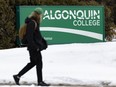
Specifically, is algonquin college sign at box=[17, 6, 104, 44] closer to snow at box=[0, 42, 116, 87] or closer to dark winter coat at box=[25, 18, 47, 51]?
snow at box=[0, 42, 116, 87]

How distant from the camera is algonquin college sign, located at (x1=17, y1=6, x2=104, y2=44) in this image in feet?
62.4

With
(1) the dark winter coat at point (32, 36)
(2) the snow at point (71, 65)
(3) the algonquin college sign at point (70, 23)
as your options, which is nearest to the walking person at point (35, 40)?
(1) the dark winter coat at point (32, 36)

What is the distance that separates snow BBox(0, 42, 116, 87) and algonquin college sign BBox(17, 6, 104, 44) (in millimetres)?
3550

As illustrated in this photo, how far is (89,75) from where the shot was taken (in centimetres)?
1212

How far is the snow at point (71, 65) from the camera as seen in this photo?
37.9 ft

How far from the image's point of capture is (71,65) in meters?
13.5

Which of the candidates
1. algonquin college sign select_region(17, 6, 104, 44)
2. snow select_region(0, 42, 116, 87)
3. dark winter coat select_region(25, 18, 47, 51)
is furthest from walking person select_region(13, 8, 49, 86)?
algonquin college sign select_region(17, 6, 104, 44)

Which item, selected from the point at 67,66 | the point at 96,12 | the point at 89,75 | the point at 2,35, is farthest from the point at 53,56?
the point at 96,12

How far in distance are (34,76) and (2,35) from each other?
7101mm

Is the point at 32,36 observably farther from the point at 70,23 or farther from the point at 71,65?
the point at 70,23

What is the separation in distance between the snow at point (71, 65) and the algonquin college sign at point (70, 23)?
355cm

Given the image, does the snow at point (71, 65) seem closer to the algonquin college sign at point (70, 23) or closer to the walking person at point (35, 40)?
the walking person at point (35, 40)

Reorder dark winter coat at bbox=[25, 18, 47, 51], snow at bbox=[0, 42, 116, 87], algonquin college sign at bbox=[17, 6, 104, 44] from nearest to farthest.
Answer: dark winter coat at bbox=[25, 18, 47, 51] < snow at bbox=[0, 42, 116, 87] < algonquin college sign at bbox=[17, 6, 104, 44]

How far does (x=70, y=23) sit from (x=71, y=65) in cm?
639
